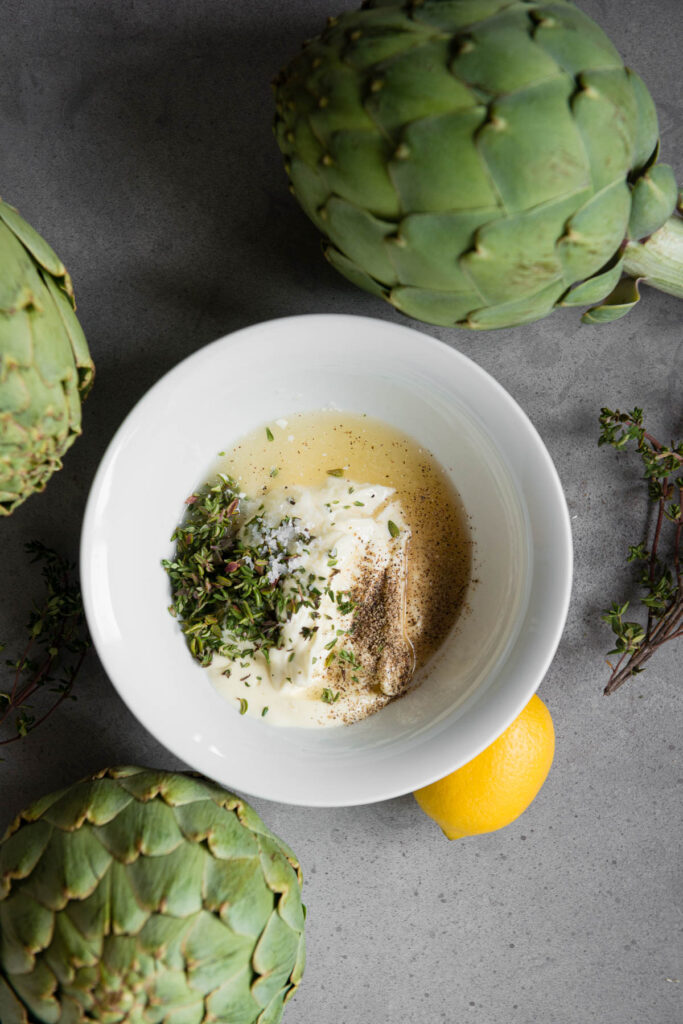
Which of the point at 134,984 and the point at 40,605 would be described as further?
the point at 40,605

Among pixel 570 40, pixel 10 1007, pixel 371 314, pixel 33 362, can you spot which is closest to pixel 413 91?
pixel 570 40

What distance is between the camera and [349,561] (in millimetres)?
1143

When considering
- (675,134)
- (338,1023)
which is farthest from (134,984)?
(675,134)

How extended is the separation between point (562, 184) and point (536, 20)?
19 cm

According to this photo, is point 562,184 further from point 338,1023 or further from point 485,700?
point 338,1023

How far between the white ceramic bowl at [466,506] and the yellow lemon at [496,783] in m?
0.09

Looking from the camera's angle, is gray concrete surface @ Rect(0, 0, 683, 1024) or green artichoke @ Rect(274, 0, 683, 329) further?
gray concrete surface @ Rect(0, 0, 683, 1024)

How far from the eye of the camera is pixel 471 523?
1172 millimetres

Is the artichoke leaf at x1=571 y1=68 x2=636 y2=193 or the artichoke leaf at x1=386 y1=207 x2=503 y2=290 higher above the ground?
the artichoke leaf at x1=571 y1=68 x2=636 y2=193

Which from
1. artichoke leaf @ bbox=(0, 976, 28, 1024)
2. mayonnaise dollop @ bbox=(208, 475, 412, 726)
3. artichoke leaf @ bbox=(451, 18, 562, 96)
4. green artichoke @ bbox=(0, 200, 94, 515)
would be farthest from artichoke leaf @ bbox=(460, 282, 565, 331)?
artichoke leaf @ bbox=(0, 976, 28, 1024)

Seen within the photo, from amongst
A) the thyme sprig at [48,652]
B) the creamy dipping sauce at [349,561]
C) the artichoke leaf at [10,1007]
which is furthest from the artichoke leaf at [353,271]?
the artichoke leaf at [10,1007]

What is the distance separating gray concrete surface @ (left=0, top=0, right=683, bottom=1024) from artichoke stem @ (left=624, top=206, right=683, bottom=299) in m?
0.16

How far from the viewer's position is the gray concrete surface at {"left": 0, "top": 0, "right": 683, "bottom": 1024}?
1167mm

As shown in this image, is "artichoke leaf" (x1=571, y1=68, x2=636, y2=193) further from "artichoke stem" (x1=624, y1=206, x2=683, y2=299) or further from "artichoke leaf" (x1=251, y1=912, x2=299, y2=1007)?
"artichoke leaf" (x1=251, y1=912, x2=299, y2=1007)
